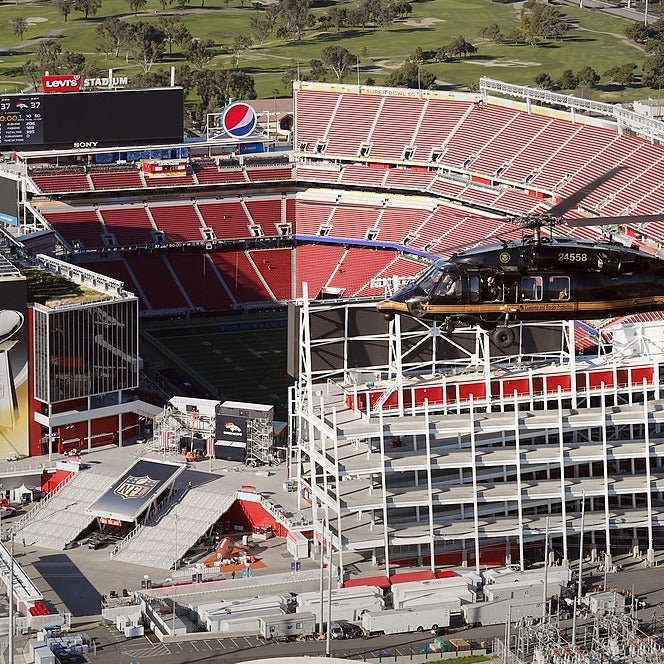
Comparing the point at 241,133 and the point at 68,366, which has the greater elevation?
the point at 241,133

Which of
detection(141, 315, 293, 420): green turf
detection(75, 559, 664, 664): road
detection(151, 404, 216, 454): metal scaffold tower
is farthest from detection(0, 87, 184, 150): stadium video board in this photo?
detection(75, 559, 664, 664): road

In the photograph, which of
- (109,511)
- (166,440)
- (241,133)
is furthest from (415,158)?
(109,511)

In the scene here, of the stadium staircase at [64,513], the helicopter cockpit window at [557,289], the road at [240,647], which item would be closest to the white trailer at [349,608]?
the road at [240,647]

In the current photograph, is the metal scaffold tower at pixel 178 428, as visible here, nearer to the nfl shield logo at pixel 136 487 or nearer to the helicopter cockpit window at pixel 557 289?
the nfl shield logo at pixel 136 487

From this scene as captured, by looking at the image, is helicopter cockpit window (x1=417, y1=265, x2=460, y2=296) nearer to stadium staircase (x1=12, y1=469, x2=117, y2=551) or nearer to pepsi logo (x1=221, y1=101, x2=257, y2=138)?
stadium staircase (x1=12, y1=469, x2=117, y2=551)

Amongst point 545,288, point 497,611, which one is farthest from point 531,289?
point 497,611

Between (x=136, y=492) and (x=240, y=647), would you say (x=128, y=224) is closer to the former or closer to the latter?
(x=136, y=492)

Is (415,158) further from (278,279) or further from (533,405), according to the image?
(533,405)
